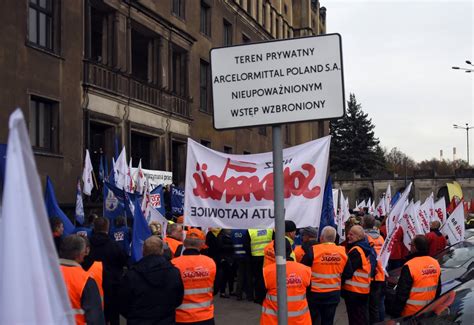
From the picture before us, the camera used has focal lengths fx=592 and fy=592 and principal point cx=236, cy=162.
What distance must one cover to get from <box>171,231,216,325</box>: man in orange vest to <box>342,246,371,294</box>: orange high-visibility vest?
2.37 meters

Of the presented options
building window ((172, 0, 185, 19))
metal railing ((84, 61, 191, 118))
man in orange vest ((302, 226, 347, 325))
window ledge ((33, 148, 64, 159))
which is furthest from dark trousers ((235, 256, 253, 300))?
building window ((172, 0, 185, 19))

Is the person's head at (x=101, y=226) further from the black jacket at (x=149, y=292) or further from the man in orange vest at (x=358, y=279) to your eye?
the man in orange vest at (x=358, y=279)

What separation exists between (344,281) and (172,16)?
69.4 feet

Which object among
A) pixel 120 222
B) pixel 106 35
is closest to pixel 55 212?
pixel 120 222

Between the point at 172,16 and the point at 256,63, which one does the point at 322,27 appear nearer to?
the point at 172,16

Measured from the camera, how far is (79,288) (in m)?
4.88

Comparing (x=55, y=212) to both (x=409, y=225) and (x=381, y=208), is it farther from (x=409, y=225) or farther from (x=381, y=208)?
(x=381, y=208)

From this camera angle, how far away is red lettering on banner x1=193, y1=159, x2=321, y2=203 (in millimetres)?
5586

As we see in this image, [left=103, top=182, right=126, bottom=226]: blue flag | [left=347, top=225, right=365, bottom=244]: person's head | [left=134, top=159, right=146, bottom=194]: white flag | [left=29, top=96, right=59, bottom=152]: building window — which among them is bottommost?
[left=347, top=225, right=365, bottom=244]: person's head

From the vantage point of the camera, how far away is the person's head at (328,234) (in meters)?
7.25

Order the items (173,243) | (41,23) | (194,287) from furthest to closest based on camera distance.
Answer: (41,23) → (173,243) → (194,287)

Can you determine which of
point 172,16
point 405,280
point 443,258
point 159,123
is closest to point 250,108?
point 405,280

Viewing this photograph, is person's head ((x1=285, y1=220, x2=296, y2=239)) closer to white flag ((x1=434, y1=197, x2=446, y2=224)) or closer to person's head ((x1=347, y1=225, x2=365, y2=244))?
person's head ((x1=347, y1=225, x2=365, y2=244))

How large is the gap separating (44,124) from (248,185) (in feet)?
44.0
